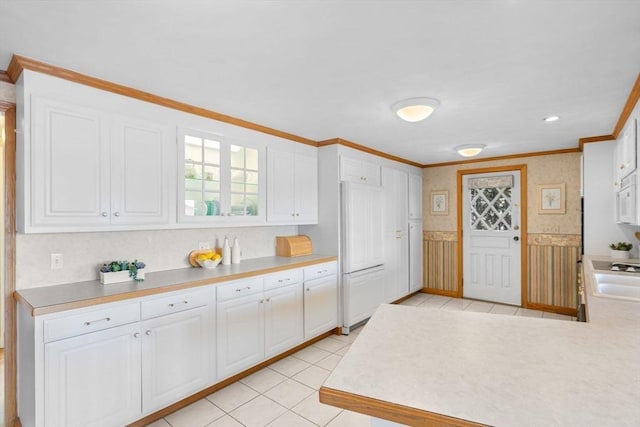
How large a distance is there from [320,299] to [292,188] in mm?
1273

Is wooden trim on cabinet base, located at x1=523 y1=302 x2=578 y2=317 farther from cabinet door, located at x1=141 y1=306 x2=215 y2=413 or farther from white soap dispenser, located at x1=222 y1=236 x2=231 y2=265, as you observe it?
cabinet door, located at x1=141 y1=306 x2=215 y2=413

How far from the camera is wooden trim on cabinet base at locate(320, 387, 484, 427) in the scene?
869 millimetres

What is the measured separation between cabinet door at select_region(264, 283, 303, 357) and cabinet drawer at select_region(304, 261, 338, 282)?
0.16m

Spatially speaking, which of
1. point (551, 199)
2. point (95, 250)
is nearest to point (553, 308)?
point (551, 199)

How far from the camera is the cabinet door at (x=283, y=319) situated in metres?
3.06

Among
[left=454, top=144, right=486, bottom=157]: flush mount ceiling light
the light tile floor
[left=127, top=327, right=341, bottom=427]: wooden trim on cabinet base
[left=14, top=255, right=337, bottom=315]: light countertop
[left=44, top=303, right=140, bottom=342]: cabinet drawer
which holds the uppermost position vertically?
[left=454, top=144, right=486, bottom=157]: flush mount ceiling light

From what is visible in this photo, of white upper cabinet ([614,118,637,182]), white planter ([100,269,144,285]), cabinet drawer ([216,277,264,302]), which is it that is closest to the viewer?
white planter ([100,269,144,285])

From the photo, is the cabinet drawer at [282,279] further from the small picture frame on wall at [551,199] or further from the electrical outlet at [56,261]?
the small picture frame on wall at [551,199]

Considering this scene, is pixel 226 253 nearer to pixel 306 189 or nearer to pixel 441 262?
pixel 306 189

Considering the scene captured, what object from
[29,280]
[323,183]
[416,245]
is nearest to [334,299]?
[323,183]

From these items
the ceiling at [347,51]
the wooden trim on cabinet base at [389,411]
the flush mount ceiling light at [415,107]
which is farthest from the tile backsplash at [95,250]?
the wooden trim on cabinet base at [389,411]

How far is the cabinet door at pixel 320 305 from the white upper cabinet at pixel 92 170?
1.66m

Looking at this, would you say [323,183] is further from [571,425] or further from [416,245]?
[571,425]

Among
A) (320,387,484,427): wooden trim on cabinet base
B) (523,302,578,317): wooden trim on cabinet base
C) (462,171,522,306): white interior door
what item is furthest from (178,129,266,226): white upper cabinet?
(523,302,578,317): wooden trim on cabinet base
